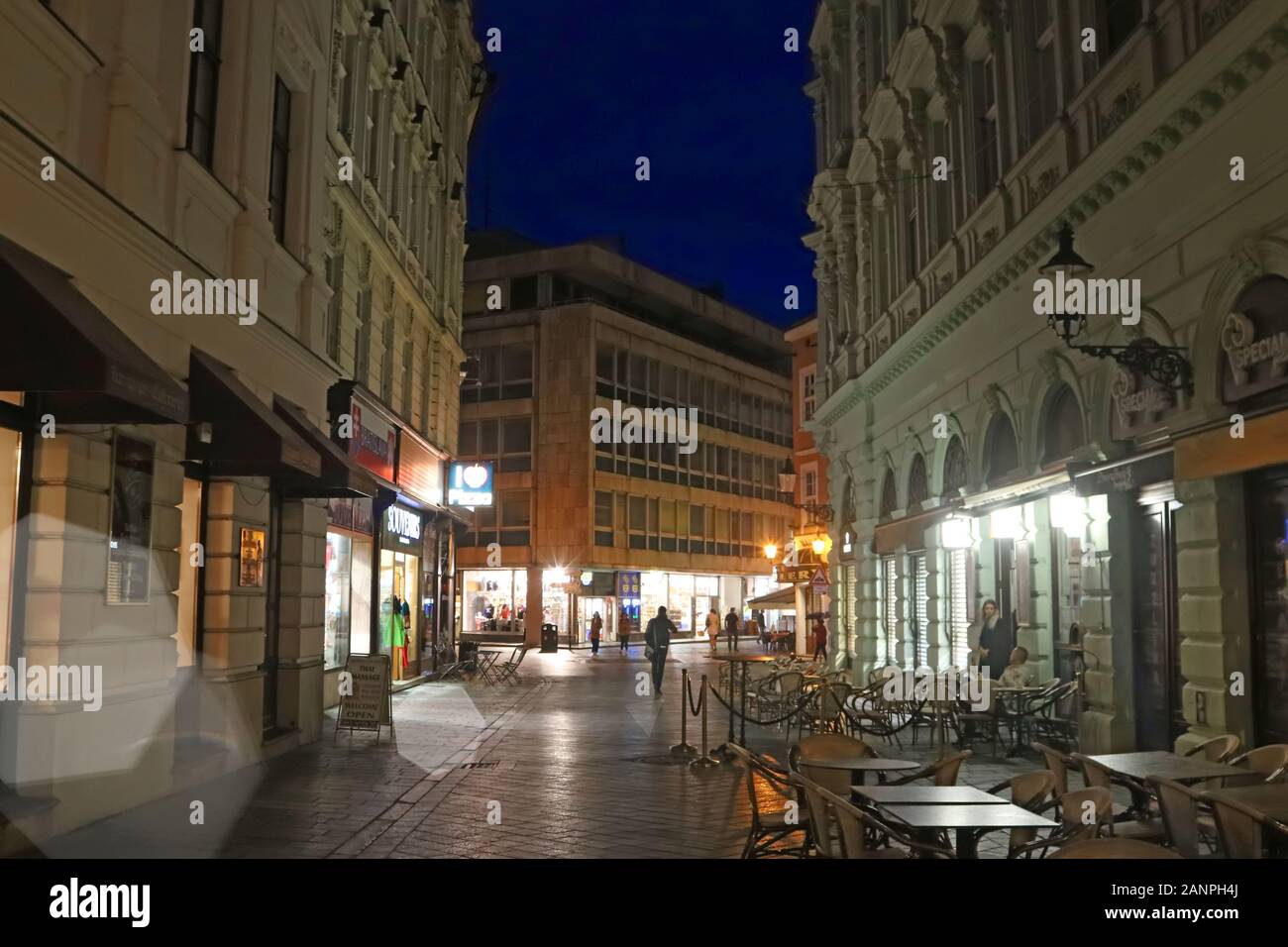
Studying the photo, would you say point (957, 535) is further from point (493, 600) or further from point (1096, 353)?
point (493, 600)

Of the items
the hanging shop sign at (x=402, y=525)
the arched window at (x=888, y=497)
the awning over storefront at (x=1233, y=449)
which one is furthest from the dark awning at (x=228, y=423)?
the arched window at (x=888, y=497)

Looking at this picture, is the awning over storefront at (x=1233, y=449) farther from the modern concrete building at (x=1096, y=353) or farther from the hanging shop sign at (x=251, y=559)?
the hanging shop sign at (x=251, y=559)

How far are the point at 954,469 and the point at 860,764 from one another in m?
12.1

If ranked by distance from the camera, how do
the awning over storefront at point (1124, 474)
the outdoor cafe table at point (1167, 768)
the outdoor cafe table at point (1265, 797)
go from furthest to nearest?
the awning over storefront at point (1124, 474) < the outdoor cafe table at point (1167, 768) < the outdoor cafe table at point (1265, 797)

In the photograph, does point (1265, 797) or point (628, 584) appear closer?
point (1265, 797)

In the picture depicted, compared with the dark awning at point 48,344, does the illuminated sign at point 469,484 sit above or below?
above

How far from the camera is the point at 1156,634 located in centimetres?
1220

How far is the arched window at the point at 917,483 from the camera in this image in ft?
71.4

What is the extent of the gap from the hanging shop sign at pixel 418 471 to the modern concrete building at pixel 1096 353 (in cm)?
993

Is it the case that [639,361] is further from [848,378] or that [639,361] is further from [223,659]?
[223,659]

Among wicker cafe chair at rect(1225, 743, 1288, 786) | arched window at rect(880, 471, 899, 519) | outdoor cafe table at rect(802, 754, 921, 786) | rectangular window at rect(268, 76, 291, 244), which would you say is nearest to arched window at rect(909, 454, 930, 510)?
arched window at rect(880, 471, 899, 519)

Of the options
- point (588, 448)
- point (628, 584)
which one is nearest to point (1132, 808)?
point (588, 448)

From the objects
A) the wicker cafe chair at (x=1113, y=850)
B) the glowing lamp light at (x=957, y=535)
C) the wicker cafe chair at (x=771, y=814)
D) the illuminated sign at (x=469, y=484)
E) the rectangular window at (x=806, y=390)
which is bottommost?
the wicker cafe chair at (x=771, y=814)

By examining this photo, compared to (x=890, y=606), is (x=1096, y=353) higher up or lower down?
higher up
